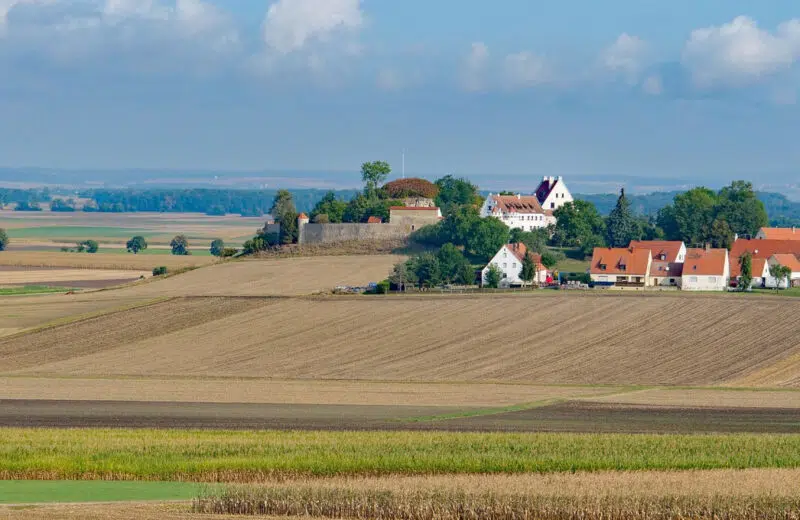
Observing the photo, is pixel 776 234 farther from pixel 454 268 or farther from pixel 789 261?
pixel 454 268

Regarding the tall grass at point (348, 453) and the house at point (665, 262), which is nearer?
the tall grass at point (348, 453)

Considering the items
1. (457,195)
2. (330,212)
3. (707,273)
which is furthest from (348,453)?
(457,195)

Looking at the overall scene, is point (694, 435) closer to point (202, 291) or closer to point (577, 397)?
point (577, 397)

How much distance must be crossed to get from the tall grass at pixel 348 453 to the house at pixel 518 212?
72.9 metres

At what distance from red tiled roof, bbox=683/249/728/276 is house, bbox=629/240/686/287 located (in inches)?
41.8

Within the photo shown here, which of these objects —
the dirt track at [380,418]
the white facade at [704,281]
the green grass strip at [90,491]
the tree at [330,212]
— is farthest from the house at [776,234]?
the green grass strip at [90,491]

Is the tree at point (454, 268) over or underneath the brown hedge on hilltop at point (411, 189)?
underneath

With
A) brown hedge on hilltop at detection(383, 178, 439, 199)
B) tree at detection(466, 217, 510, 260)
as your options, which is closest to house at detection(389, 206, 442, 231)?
tree at detection(466, 217, 510, 260)

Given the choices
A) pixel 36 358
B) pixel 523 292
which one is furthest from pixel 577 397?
pixel 523 292

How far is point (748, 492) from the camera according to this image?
987 inches

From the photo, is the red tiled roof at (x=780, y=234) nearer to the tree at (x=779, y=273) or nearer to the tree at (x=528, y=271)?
the tree at (x=779, y=273)

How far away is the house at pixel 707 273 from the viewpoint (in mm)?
78625

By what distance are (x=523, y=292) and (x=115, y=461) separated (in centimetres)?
4919

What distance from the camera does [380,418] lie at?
38.7m
